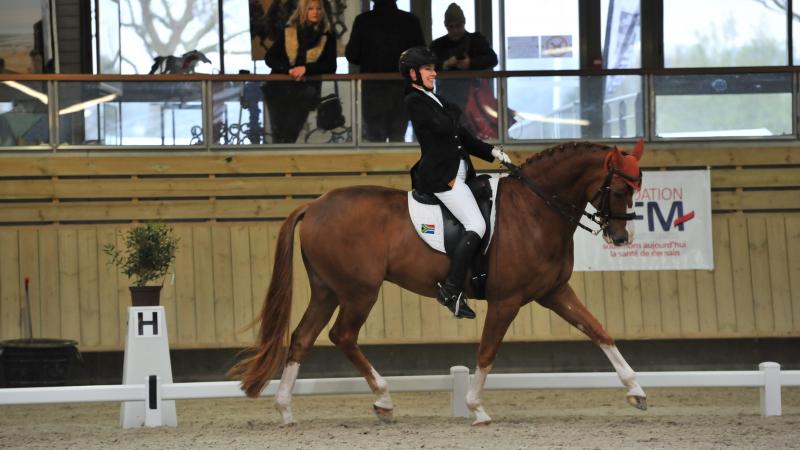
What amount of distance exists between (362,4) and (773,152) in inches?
166

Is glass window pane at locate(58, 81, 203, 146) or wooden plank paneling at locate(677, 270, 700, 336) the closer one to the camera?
glass window pane at locate(58, 81, 203, 146)

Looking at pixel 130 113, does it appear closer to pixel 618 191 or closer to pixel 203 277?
pixel 203 277

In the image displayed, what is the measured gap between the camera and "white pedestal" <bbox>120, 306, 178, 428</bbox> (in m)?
7.94

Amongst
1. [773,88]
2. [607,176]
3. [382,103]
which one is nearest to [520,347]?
[382,103]

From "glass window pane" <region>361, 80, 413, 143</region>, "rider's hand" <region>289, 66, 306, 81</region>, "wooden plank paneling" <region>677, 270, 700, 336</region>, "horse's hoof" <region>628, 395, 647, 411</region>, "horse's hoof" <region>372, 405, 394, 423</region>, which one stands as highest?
"rider's hand" <region>289, 66, 306, 81</region>

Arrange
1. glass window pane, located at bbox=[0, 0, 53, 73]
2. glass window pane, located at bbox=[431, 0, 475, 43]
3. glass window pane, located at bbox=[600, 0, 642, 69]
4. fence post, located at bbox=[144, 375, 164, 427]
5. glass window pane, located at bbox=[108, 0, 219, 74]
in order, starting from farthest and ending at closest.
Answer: glass window pane, located at bbox=[600, 0, 642, 69] → glass window pane, located at bbox=[431, 0, 475, 43] → glass window pane, located at bbox=[108, 0, 219, 74] → glass window pane, located at bbox=[0, 0, 53, 73] → fence post, located at bbox=[144, 375, 164, 427]

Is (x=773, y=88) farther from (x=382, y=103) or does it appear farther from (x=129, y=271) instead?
(x=129, y=271)

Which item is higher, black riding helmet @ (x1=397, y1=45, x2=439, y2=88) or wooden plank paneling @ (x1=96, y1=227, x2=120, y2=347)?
black riding helmet @ (x1=397, y1=45, x2=439, y2=88)

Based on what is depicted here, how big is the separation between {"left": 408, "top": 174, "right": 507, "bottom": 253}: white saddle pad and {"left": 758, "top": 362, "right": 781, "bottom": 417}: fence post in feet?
6.46

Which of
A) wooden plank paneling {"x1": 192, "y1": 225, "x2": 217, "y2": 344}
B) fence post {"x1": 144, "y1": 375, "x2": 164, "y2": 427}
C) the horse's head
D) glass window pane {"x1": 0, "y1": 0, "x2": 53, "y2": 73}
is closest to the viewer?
the horse's head

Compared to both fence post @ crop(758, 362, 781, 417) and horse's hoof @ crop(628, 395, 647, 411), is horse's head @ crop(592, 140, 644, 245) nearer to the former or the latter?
horse's hoof @ crop(628, 395, 647, 411)

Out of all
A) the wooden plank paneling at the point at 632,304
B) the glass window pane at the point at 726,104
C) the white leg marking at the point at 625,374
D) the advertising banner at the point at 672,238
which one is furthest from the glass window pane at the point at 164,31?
the white leg marking at the point at 625,374

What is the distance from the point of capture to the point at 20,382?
382 inches

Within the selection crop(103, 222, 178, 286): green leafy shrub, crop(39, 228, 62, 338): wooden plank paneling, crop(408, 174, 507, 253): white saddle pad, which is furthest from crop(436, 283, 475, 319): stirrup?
crop(39, 228, 62, 338): wooden plank paneling
